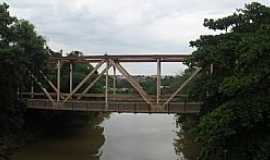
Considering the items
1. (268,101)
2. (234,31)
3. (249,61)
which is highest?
(234,31)

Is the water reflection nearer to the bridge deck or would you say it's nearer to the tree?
the bridge deck

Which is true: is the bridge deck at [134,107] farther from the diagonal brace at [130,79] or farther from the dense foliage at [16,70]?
the dense foliage at [16,70]

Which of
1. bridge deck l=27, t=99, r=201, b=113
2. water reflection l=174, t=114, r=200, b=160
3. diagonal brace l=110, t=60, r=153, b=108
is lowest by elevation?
water reflection l=174, t=114, r=200, b=160

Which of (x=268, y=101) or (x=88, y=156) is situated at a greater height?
(x=268, y=101)

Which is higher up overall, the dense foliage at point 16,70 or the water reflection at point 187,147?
the dense foliage at point 16,70

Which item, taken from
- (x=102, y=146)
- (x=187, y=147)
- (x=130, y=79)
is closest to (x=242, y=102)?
(x=130, y=79)

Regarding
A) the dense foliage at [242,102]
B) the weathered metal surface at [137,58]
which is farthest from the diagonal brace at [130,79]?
the dense foliage at [242,102]

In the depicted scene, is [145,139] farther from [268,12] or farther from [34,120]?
[268,12]

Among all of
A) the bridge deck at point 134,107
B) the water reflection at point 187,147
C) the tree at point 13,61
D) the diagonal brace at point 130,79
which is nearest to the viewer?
the tree at point 13,61

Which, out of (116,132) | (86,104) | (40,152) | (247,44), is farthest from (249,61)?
(116,132)

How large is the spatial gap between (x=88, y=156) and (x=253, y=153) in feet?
52.5

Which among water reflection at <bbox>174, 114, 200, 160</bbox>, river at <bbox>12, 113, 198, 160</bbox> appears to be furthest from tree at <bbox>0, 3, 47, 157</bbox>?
water reflection at <bbox>174, 114, 200, 160</bbox>

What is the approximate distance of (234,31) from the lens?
19.0m

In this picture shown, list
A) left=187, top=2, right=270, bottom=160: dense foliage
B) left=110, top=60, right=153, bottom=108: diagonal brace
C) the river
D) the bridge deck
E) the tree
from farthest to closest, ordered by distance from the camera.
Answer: the river → left=110, top=60, right=153, bottom=108: diagonal brace → the bridge deck → the tree → left=187, top=2, right=270, bottom=160: dense foliage
